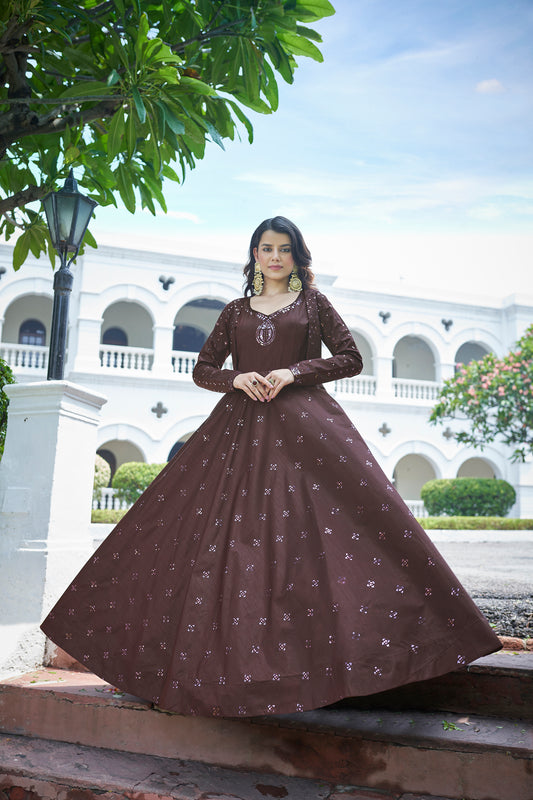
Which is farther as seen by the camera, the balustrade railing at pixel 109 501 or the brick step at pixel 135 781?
the balustrade railing at pixel 109 501

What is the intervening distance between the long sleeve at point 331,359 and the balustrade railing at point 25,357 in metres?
12.4

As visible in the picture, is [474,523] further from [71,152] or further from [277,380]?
[71,152]

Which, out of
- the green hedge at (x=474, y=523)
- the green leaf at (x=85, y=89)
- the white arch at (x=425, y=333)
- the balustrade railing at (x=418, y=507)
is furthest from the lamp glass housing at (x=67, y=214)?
the white arch at (x=425, y=333)

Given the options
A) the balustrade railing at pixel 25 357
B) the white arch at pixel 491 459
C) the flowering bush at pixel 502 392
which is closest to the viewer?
the flowering bush at pixel 502 392

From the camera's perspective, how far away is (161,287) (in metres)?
15.3

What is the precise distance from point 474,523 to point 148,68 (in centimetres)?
1187

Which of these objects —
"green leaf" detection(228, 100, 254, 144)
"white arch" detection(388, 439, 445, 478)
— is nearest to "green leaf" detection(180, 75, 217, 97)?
"green leaf" detection(228, 100, 254, 144)

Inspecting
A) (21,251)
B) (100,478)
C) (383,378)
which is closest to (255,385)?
(21,251)

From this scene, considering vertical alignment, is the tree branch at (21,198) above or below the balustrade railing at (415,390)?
below

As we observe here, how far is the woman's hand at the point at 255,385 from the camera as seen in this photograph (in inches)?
91.7

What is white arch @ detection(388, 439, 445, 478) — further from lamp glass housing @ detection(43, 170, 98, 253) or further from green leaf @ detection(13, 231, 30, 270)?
lamp glass housing @ detection(43, 170, 98, 253)

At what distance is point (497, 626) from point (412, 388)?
14.5 meters

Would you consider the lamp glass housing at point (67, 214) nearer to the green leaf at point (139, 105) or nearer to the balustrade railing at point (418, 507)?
the green leaf at point (139, 105)

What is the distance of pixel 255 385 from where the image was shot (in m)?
2.34
